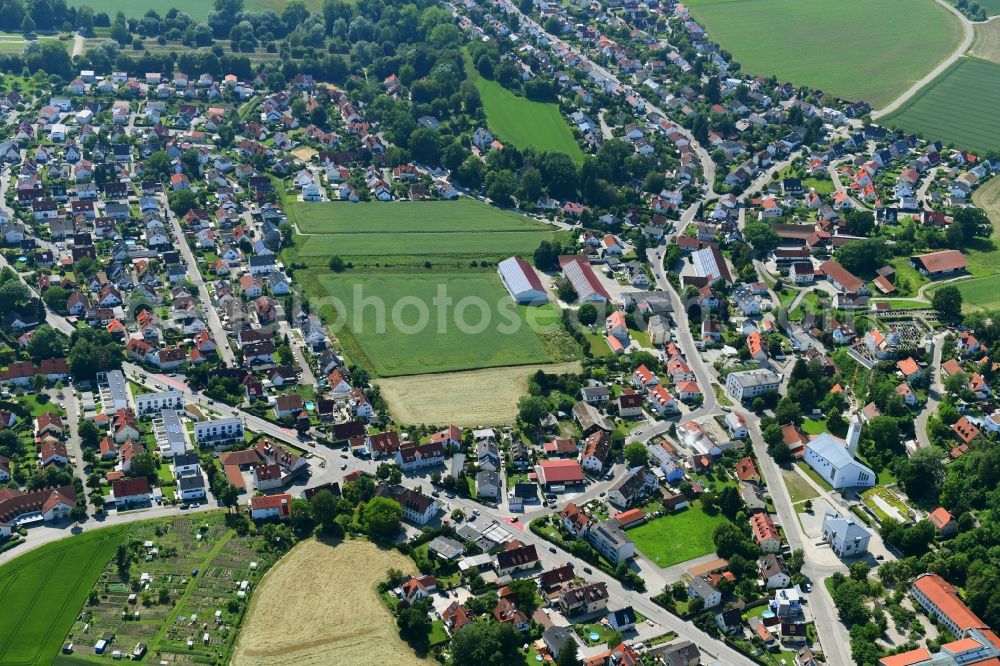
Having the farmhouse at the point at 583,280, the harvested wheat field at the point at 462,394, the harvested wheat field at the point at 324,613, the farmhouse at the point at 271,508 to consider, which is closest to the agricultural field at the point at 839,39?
the farmhouse at the point at 583,280

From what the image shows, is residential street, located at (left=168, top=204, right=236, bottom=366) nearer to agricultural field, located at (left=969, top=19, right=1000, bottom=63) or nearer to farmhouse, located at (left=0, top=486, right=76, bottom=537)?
farmhouse, located at (left=0, top=486, right=76, bottom=537)

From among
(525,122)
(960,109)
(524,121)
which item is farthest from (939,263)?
(524,121)

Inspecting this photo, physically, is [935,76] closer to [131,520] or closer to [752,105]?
[752,105]

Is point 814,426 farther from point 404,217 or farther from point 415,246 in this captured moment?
point 404,217

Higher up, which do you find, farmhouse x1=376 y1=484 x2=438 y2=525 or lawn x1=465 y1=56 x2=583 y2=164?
lawn x1=465 y1=56 x2=583 y2=164

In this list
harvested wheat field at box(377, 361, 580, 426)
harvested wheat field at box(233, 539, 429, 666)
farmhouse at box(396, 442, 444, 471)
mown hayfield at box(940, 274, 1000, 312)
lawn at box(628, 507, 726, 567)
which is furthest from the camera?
mown hayfield at box(940, 274, 1000, 312)

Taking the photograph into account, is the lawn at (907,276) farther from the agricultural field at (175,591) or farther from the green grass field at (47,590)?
the green grass field at (47,590)

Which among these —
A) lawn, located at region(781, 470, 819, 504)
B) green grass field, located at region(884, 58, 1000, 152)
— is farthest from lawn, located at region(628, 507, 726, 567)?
green grass field, located at region(884, 58, 1000, 152)
